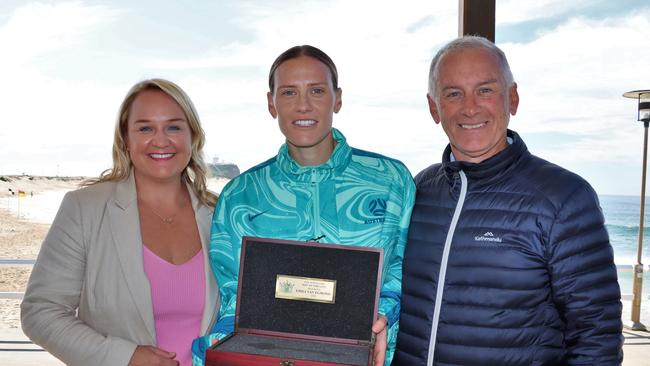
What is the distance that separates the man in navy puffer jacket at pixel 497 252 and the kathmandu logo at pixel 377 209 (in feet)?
0.34

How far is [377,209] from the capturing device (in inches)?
61.6

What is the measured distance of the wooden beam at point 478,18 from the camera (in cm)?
213

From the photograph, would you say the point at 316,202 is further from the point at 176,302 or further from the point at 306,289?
the point at 176,302

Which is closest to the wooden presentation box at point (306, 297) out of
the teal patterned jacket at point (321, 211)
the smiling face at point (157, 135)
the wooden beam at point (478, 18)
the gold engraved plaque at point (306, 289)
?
the gold engraved plaque at point (306, 289)

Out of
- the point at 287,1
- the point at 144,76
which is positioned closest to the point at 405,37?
the point at 287,1

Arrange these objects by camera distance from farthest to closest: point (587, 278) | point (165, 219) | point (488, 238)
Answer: point (165, 219)
point (488, 238)
point (587, 278)

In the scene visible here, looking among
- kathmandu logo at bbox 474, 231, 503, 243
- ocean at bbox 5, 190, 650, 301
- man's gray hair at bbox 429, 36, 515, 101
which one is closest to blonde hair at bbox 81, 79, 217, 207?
man's gray hair at bbox 429, 36, 515, 101

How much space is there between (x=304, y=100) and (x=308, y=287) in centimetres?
49

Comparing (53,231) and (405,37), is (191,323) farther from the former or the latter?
(405,37)

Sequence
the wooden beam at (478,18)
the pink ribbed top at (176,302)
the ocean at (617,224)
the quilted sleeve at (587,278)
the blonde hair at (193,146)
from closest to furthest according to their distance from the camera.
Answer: the quilted sleeve at (587,278)
the pink ribbed top at (176,302)
the blonde hair at (193,146)
the wooden beam at (478,18)
the ocean at (617,224)

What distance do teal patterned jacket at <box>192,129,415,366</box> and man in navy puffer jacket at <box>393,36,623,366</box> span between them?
7 cm

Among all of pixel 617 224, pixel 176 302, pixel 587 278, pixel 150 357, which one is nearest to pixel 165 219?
pixel 176 302

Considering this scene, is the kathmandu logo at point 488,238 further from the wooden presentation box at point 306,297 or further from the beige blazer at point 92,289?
the beige blazer at point 92,289

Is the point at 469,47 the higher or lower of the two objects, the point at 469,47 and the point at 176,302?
the higher
